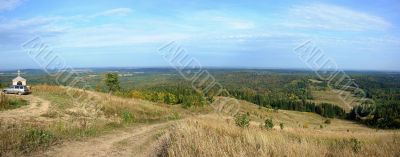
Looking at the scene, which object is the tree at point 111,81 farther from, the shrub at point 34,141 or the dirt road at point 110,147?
the shrub at point 34,141

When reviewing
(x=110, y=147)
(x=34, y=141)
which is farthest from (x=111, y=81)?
(x=34, y=141)

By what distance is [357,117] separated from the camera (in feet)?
405

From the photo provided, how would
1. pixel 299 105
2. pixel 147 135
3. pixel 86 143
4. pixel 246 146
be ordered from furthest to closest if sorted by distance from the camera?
pixel 299 105, pixel 147 135, pixel 86 143, pixel 246 146

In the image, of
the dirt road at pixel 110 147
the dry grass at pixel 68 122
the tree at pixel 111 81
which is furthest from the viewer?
the tree at pixel 111 81

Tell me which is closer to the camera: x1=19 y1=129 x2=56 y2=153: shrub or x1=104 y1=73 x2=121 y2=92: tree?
x1=19 y1=129 x2=56 y2=153: shrub

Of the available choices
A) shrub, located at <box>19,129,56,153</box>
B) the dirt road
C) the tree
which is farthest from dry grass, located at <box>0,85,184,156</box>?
the tree

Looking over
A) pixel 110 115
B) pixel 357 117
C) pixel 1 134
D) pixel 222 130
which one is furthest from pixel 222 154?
pixel 357 117

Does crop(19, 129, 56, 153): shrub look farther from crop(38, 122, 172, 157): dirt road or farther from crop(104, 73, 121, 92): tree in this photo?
crop(104, 73, 121, 92): tree

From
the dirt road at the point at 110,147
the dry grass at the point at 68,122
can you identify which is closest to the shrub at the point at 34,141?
the dry grass at the point at 68,122

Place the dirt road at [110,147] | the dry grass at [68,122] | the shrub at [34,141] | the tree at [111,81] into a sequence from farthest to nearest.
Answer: the tree at [111,81]
the dirt road at [110,147]
the dry grass at [68,122]
the shrub at [34,141]

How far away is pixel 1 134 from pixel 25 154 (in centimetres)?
147

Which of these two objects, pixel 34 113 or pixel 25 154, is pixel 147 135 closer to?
pixel 25 154

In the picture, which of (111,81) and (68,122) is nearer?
(68,122)

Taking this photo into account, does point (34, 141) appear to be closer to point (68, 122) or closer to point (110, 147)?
point (110, 147)
